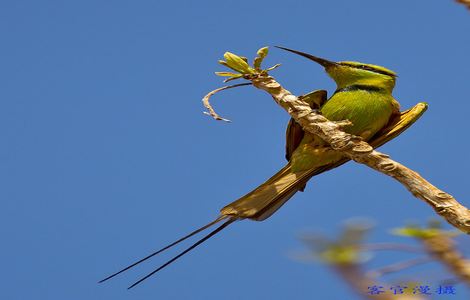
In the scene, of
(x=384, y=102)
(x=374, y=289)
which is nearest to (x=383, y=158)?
(x=384, y=102)

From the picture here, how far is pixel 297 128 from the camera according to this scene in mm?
4359

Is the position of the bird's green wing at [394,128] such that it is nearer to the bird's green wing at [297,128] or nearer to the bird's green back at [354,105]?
the bird's green back at [354,105]

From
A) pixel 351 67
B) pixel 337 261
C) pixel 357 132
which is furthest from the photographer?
pixel 351 67

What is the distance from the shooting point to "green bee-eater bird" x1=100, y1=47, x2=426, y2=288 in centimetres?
413

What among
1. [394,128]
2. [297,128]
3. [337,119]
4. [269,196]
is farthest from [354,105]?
[269,196]

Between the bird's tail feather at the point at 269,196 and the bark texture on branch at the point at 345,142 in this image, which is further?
the bird's tail feather at the point at 269,196

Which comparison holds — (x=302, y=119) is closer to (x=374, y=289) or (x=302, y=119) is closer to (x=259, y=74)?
(x=259, y=74)

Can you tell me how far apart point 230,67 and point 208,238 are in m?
0.96

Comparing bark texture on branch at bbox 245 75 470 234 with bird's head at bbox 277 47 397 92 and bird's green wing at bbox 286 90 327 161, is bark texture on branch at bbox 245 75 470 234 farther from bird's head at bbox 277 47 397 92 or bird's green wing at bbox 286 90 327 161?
bird's head at bbox 277 47 397 92

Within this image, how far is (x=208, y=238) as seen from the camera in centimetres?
349

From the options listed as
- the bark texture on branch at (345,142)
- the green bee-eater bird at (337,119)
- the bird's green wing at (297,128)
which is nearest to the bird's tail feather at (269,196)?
the green bee-eater bird at (337,119)

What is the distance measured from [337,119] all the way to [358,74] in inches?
19.1

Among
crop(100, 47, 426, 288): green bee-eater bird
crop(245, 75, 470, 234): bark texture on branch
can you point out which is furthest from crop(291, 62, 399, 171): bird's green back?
crop(245, 75, 470, 234): bark texture on branch

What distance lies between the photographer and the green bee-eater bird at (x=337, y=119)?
13.6ft
